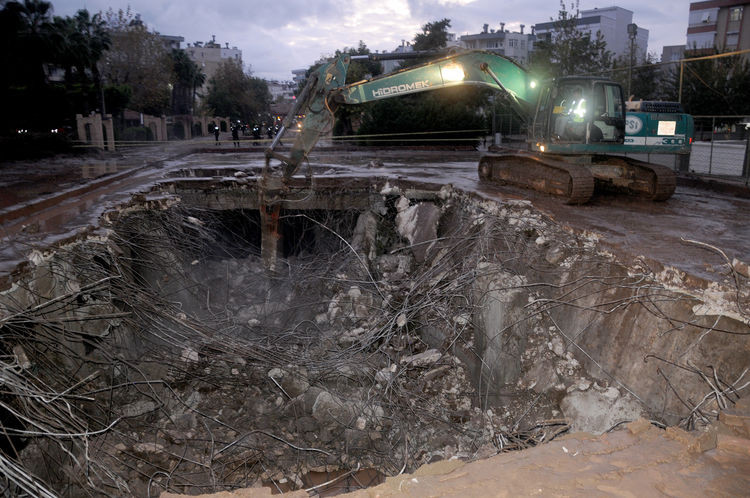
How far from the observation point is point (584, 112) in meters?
8.94

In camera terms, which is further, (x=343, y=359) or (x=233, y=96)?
(x=233, y=96)

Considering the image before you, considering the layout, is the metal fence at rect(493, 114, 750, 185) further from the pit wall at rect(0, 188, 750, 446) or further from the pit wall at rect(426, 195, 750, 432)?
the pit wall at rect(426, 195, 750, 432)

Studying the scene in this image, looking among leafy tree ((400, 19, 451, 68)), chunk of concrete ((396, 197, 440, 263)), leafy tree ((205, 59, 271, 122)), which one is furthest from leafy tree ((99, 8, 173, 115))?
chunk of concrete ((396, 197, 440, 263))

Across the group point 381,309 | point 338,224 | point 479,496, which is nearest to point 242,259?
point 338,224

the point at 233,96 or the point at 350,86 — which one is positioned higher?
the point at 233,96

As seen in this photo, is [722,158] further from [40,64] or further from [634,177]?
[40,64]

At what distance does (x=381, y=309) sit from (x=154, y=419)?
3138 mm

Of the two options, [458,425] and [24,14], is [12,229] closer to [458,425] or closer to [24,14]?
[458,425]

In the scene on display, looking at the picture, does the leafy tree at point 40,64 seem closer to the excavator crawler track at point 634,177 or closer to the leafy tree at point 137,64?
the leafy tree at point 137,64

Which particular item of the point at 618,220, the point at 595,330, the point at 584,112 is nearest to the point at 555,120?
the point at 584,112

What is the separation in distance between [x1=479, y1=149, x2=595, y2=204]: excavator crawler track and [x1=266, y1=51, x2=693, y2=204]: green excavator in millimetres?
17

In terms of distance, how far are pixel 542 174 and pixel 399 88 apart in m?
3.03

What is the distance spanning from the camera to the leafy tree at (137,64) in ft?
120

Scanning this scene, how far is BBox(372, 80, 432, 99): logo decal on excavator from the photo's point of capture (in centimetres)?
832
